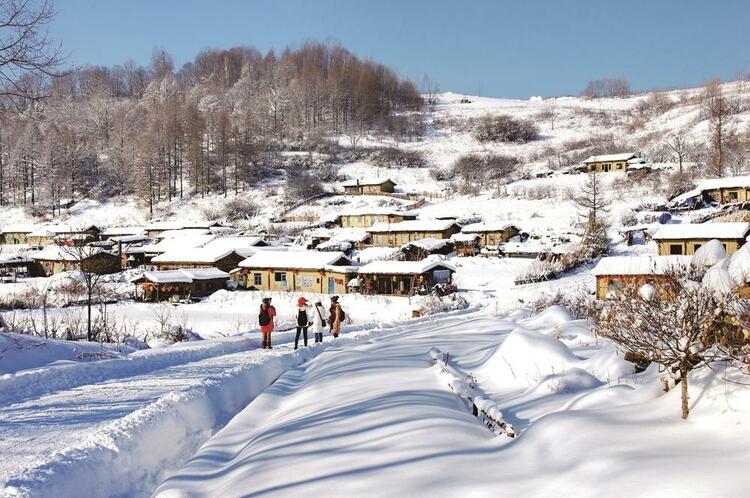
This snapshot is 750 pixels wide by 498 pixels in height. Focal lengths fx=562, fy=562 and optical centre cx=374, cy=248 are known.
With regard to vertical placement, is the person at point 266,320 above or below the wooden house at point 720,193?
below

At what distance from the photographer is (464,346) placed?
1239 centimetres

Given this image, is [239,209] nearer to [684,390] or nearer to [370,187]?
[370,187]

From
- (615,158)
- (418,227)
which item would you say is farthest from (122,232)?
(615,158)

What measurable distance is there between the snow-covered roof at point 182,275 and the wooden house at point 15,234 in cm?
3291

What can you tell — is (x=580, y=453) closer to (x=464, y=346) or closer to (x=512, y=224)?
(x=464, y=346)

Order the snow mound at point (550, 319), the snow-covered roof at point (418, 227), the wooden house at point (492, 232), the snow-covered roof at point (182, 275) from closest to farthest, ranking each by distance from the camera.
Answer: the snow mound at point (550, 319)
the snow-covered roof at point (182, 275)
the wooden house at point (492, 232)
the snow-covered roof at point (418, 227)

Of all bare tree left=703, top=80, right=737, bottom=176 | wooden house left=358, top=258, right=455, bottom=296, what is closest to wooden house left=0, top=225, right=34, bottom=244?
wooden house left=358, top=258, right=455, bottom=296

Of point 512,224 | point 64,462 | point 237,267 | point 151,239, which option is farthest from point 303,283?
point 64,462

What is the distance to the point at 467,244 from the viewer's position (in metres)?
47.5

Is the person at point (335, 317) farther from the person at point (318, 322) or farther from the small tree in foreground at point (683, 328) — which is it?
the small tree in foreground at point (683, 328)

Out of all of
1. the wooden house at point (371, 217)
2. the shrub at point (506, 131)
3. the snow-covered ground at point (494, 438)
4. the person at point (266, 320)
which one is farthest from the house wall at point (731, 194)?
the shrub at point (506, 131)

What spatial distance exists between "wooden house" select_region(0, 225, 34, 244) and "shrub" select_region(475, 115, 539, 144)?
232ft

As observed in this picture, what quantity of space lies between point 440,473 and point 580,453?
3.68 ft

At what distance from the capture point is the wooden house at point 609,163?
6600 centimetres
